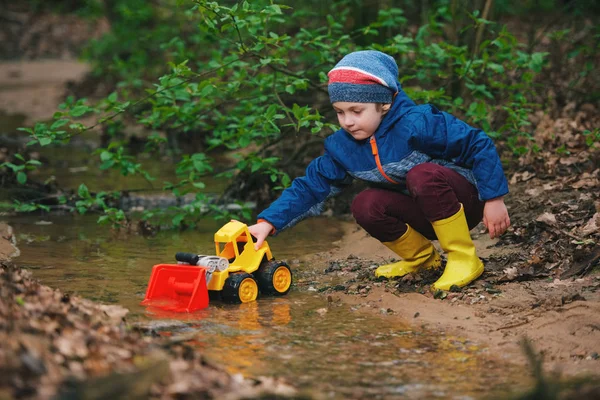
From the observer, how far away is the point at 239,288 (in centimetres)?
433

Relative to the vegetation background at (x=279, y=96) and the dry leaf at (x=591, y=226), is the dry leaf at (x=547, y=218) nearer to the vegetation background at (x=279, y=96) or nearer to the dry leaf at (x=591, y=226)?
the dry leaf at (x=591, y=226)

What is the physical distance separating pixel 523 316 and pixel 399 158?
3.70 ft

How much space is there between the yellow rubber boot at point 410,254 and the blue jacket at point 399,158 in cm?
31

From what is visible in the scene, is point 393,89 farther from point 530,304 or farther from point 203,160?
point 203,160

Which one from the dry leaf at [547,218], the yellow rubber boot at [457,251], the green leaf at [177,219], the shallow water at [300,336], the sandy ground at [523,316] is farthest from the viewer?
the green leaf at [177,219]

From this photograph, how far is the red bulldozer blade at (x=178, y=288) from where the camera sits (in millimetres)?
4207

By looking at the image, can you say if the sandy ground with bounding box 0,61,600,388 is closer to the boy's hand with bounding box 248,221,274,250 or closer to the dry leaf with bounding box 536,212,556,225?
the dry leaf with bounding box 536,212,556,225

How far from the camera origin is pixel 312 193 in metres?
4.68

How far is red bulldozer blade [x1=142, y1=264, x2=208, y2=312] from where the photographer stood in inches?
166

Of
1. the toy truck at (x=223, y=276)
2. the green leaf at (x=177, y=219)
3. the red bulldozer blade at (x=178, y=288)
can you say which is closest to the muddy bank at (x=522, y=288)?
the toy truck at (x=223, y=276)

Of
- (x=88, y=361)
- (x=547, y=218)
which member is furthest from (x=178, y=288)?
(x=547, y=218)

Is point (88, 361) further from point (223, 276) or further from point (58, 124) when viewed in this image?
point (58, 124)

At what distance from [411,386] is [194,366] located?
2.78ft

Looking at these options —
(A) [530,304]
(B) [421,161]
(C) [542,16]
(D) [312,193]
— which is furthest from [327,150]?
(C) [542,16]
